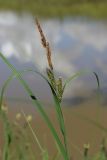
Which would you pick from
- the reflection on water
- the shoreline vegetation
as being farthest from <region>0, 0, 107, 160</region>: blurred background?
the shoreline vegetation

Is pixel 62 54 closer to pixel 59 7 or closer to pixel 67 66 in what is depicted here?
pixel 67 66

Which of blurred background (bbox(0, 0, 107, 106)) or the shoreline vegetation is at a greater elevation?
blurred background (bbox(0, 0, 107, 106))

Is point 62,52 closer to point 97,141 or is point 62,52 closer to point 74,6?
point 97,141

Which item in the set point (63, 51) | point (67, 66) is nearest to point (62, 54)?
point (63, 51)

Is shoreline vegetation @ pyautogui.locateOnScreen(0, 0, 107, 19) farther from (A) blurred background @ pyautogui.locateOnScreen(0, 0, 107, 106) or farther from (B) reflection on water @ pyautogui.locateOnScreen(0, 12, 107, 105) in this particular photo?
(B) reflection on water @ pyautogui.locateOnScreen(0, 12, 107, 105)

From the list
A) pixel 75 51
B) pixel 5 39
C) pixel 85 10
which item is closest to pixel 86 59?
pixel 75 51

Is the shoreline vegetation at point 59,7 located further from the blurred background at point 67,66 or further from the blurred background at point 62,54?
the blurred background at point 62,54

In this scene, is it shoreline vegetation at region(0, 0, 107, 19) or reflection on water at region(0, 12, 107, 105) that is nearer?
reflection on water at region(0, 12, 107, 105)

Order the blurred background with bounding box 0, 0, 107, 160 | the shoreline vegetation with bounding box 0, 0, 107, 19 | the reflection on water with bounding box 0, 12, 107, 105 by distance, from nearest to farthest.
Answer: the blurred background with bounding box 0, 0, 107, 160
the reflection on water with bounding box 0, 12, 107, 105
the shoreline vegetation with bounding box 0, 0, 107, 19
